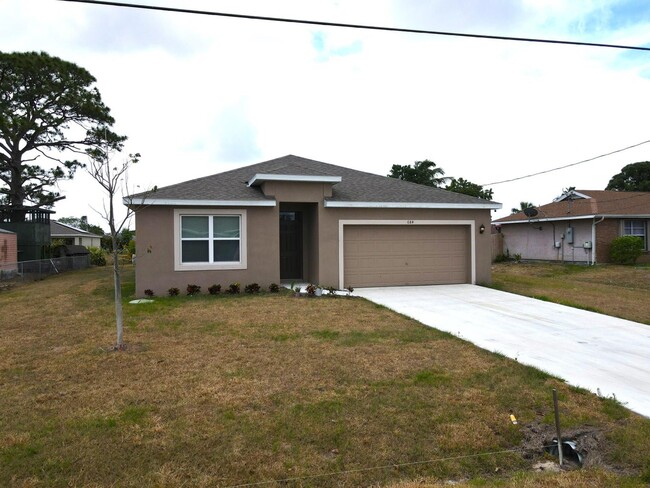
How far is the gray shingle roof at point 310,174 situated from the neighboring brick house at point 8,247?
491 inches

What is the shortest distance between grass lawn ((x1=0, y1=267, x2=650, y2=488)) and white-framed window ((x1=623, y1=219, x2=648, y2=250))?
18754mm

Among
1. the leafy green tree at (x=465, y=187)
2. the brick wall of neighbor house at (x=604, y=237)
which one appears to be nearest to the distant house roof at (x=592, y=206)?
the brick wall of neighbor house at (x=604, y=237)

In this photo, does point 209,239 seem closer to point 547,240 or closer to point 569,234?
point 569,234

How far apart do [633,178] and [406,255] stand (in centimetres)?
4637

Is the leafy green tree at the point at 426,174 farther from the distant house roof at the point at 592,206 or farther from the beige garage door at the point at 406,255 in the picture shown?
the beige garage door at the point at 406,255

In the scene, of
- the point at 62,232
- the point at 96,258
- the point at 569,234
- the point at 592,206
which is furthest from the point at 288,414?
the point at 62,232

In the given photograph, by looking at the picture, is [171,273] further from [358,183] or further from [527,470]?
[527,470]

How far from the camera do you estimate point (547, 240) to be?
23109mm

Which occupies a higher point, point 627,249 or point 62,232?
point 62,232

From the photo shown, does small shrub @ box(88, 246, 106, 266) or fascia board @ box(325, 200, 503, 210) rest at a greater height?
fascia board @ box(325, 200, 503, 210)

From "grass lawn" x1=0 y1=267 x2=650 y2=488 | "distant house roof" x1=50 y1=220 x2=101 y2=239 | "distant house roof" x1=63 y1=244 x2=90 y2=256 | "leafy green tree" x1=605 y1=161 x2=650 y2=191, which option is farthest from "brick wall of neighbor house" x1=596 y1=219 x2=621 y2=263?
"distant house roof" x1=50 y1=220 x2=101 y2=239

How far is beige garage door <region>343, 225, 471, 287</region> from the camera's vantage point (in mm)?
12938

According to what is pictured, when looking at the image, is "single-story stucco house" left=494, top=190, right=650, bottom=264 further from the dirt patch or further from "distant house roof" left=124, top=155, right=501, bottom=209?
the dirt patch

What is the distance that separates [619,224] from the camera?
67.6 feet
